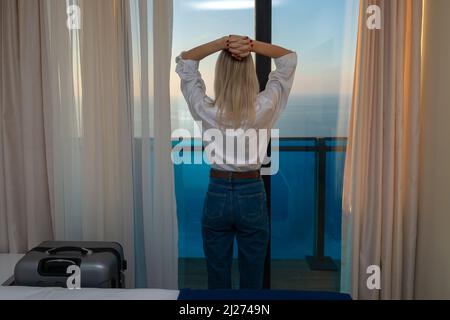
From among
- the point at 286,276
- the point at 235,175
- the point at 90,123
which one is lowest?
the point at 286,276

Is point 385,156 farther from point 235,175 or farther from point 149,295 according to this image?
point 149,295

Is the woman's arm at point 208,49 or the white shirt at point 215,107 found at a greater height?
the woman's arm at point 208,49

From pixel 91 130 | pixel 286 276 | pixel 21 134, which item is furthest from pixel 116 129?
pixel 286 276

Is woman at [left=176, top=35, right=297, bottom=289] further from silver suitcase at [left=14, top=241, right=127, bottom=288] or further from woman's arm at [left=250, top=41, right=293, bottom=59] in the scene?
silver suitcase at [left=14, top=241, right=127, bottom=288]

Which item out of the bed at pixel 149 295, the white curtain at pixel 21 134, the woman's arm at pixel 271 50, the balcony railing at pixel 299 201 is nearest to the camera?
the bed at pixel 149 295

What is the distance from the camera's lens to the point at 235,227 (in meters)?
1.85

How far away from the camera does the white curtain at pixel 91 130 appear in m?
2.29

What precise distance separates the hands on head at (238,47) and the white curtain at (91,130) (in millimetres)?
624

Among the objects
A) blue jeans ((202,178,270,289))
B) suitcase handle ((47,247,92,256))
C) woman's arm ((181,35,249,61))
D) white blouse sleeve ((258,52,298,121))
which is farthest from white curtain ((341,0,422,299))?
suitcase handle ((47,247,92,256))

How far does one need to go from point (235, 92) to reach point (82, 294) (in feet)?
3.24

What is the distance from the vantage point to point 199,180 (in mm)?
2504

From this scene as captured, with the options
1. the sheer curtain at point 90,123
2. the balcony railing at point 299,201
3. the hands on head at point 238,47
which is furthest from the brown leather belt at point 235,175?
the sheer curtain at point 90,123

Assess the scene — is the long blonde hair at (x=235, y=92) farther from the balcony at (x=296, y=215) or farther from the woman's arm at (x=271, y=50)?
the balcony at (x=296, y=215)
